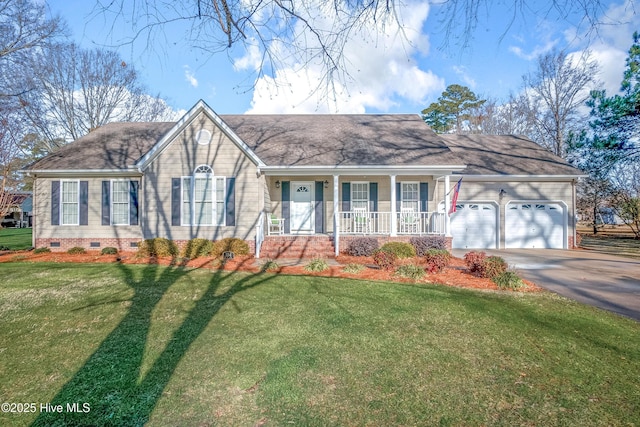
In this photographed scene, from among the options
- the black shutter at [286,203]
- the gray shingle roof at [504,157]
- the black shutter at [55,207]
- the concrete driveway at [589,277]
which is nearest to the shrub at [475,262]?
the concrete driveway at [589,277]

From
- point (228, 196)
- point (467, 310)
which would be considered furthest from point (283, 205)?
point (467, 310)

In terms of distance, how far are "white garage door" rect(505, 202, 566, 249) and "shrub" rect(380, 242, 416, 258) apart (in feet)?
22.1

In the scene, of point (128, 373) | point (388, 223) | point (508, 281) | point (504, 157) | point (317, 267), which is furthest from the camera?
point (504, 157)

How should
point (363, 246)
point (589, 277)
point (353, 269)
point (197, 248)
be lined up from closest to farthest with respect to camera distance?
point (589, 277), point (353, 269), point (197, 248), point (363, 246)

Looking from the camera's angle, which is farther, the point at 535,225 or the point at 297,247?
the point at 535,225

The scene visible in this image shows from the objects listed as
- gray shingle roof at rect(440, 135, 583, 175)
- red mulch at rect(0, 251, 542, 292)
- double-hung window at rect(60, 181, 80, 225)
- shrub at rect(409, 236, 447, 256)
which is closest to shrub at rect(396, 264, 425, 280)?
red mulch at rect(0, 251, 542, 292)

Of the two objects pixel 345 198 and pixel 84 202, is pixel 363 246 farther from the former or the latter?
pixel 84 202

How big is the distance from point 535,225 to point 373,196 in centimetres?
796

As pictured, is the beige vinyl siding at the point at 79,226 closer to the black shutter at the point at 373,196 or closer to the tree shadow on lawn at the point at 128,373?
the tree shadow on lawn at the point at 128,373

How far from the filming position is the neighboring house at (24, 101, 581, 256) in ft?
39.7

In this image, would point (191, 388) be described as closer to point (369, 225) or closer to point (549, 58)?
point (369, 225)

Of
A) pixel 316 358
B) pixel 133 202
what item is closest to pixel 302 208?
pixel 133 202

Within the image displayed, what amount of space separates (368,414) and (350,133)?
13516 mm

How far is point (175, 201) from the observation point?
1216 centimetres
